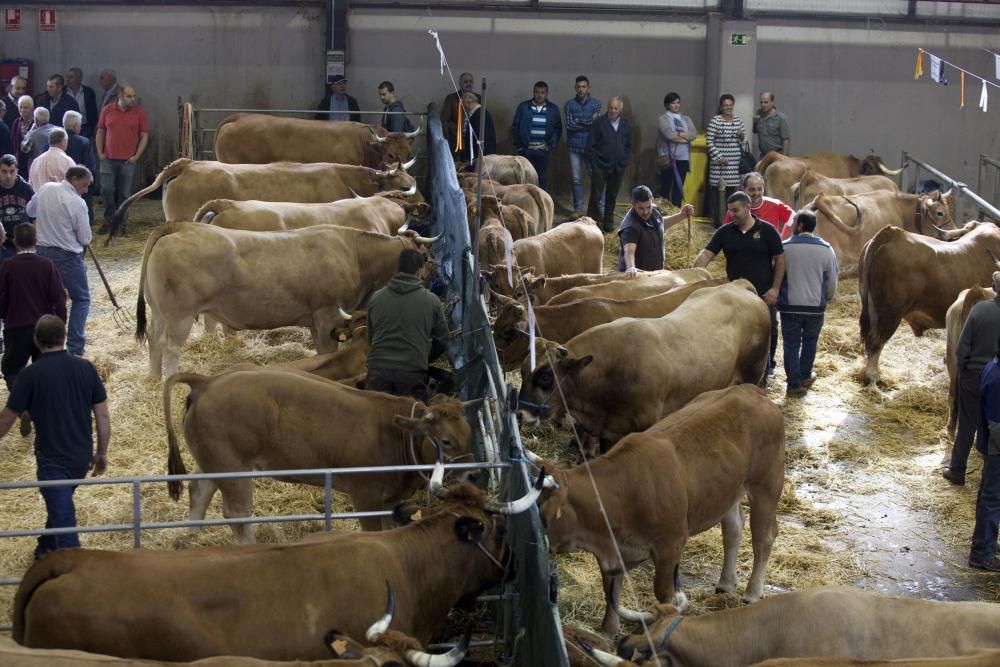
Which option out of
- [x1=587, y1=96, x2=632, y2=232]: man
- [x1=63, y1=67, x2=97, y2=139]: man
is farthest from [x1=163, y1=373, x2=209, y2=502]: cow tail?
[x1=63, y1=67, x2=97, y2=139]: man

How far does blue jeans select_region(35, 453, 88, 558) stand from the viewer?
752 cm

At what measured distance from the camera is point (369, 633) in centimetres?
548

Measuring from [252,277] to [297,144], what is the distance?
18.0 feet

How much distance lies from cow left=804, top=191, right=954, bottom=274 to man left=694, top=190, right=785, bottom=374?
441 centimetres

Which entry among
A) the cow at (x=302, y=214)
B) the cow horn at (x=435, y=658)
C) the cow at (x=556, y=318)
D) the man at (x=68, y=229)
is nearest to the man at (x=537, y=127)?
the cow at (x=302, y=214)

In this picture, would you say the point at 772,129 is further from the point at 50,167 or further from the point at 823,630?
the point at 823,630

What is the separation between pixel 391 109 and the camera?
61.2 feet

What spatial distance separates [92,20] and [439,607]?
51.6 feet

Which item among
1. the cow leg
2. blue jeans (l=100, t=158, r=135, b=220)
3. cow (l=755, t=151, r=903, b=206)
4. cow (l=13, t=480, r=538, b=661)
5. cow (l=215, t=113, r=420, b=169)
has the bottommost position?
the cow leg

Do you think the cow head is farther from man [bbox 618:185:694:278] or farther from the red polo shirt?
the red polo shirt

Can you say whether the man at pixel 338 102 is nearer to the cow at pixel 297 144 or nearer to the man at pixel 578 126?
the cow at pixel 297 144

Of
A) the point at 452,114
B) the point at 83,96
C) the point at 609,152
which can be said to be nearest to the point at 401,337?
the point at 609,152

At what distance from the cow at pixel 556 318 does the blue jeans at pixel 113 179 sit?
8944mm

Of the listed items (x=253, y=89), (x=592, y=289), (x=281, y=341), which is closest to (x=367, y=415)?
(x=592, y=289)
